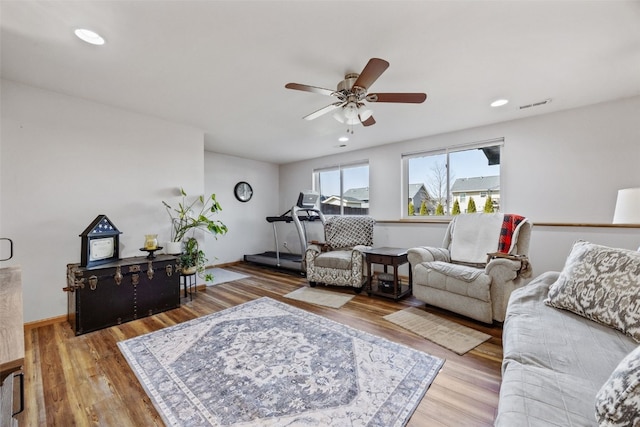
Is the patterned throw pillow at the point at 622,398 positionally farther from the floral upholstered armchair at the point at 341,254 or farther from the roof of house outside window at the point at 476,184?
the roof of house outside window at the point at 476,184

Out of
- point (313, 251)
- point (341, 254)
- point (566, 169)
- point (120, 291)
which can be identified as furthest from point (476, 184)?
point (120, 291)

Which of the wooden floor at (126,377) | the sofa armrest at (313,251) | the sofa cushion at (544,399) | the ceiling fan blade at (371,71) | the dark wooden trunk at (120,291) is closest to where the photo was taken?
the sofa cushion at (544,399)

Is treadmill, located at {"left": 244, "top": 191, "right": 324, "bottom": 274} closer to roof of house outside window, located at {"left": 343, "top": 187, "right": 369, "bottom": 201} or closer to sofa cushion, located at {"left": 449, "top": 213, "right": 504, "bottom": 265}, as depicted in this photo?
Result: roof of house outside window, located at {"left": 343, "top": 187, "right": 369, "bottom": 201}

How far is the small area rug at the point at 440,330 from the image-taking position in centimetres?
222

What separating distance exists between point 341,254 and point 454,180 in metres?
2.06

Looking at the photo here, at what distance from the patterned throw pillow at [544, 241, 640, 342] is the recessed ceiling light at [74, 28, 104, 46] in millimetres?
3470

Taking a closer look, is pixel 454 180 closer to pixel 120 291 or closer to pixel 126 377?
pixel 126 377

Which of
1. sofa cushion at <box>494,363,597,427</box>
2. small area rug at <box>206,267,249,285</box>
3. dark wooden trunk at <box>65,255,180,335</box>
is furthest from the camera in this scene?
small area rug at <box>206,267,249,285</box>

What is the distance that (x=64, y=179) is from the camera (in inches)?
108

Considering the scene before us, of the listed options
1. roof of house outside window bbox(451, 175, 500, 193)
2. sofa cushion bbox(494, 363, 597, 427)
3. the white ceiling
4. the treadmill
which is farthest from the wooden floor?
the white ceiling

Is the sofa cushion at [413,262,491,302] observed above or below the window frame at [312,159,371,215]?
below

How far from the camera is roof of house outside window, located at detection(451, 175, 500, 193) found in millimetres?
3701

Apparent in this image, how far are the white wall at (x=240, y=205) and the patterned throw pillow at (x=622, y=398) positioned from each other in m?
5.07

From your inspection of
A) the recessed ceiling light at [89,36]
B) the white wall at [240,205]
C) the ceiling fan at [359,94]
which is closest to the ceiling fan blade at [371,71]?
the ceiling fan at [359,94]
